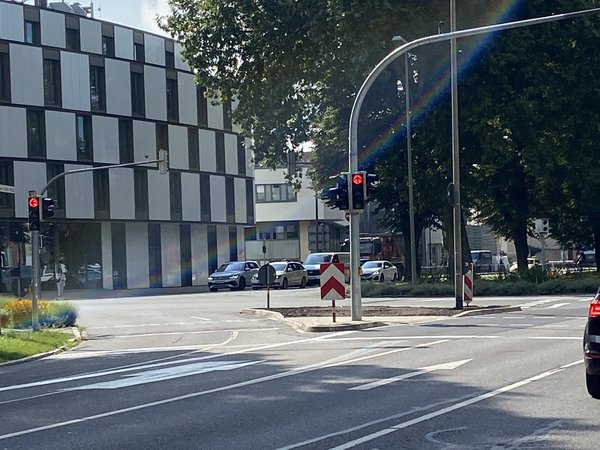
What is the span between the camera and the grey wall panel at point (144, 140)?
6469cm

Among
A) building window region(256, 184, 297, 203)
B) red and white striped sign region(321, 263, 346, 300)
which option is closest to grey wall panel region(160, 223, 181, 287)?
building window region(256, 184, 297, 203)

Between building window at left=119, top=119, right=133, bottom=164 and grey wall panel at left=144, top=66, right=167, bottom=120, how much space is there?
6.02 feet

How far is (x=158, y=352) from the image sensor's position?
2055 centimetres

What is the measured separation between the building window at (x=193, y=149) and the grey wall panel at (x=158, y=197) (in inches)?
131

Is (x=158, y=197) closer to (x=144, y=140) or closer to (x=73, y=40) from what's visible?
(x=144, y=140)

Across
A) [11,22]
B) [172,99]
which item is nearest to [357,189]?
[11,22]

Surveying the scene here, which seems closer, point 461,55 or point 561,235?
point 461,55

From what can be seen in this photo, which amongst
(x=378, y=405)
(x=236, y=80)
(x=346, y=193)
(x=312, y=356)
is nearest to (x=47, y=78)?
(x=236, y=80)

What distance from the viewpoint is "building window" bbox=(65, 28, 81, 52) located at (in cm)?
6056

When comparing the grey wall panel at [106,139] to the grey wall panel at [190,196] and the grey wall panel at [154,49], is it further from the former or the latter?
the grey wall panel at [190,196]

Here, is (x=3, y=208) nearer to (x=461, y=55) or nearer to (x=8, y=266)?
(x=8, y=266)

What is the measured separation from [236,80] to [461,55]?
9722 mm

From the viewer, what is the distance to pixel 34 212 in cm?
2716

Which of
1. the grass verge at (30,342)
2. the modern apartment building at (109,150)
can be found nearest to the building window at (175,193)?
the modern apartment building at (109,150)
